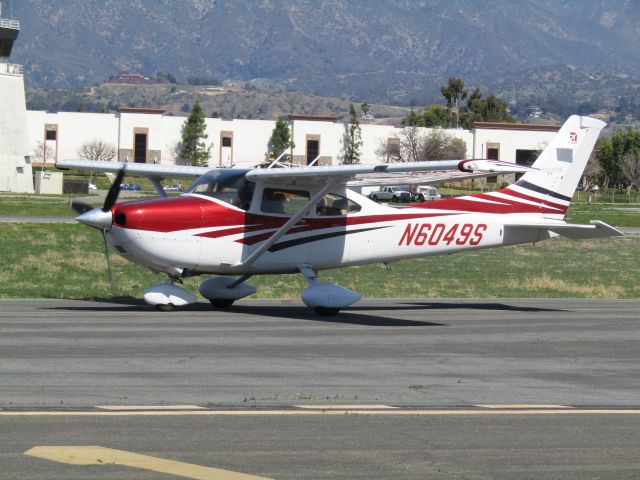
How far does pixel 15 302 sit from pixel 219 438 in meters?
11.3

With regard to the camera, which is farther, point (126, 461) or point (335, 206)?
point (335, 206)

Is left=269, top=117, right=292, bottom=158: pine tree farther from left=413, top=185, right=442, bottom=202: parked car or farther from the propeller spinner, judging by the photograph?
the propeller spinner

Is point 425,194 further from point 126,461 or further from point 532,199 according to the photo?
point 126,461

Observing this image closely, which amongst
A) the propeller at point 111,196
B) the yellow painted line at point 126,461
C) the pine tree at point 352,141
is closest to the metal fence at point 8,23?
the pine tree at point 352,141

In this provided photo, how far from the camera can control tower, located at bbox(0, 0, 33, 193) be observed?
2864 inches

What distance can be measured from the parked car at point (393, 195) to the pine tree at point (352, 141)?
27.3 meters

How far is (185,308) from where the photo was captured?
18.4 metres

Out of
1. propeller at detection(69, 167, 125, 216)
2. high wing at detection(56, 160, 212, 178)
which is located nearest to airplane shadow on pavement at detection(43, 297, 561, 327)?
propeller at detection(69, 167, 125, 216)

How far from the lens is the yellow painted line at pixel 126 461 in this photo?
7391 mm

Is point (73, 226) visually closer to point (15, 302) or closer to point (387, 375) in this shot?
point (15, 302)

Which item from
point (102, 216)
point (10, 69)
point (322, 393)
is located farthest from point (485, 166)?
point (10, 69)

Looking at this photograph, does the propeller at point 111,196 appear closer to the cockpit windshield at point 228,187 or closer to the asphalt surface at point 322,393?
the cockpit windshield at point 228,187

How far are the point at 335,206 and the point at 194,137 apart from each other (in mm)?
96946

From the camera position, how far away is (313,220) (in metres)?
18.3
